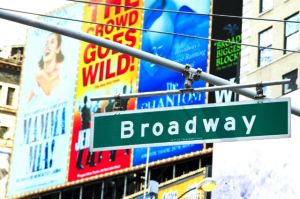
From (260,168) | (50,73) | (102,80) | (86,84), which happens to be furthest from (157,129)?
(50,73)

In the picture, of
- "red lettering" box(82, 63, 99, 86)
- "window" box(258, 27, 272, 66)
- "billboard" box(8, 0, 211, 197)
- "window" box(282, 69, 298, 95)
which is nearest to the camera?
"window" box(282, 69, 298, 95)

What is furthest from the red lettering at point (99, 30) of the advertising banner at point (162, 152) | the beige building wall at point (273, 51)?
the beige building wall at point (273, 51)

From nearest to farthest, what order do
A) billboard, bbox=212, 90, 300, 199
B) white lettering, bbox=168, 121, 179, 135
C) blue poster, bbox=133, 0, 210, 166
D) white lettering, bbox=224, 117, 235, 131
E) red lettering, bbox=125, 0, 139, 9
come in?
1. white lettering, bbox=224, 117, 235, 131
2. white lettering, bbox=168, 121, 179, 135
3. billboard, bbox=212, 90, 300, 199
4. blue poster, bbox=133, 0, 210, 166
5. red lettering, bbox=125, 0, 139, 9

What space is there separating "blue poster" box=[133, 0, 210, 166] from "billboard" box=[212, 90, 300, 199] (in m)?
1.96

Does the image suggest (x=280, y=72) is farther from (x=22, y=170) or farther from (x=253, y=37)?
(x=22, y=170)

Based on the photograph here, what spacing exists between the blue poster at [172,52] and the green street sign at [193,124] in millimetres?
38235

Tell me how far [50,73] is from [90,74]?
4969 millimetres

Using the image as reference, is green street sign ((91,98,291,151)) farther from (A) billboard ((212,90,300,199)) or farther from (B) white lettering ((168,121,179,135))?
(A) billboard ((212,90,300,199))

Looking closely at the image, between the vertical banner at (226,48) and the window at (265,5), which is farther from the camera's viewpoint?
the vertical banner at (226,48)

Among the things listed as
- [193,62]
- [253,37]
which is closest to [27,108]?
[193,62]

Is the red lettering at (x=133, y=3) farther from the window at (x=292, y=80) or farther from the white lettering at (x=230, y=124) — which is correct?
the white lettering at (x=230, y=124)

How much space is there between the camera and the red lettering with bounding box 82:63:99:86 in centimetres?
6294

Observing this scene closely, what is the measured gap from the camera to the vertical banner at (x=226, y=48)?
170 ft

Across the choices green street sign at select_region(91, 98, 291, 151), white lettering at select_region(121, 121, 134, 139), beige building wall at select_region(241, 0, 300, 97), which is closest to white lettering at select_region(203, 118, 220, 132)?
green street sign at select_region(91, 98, 291, 151)
